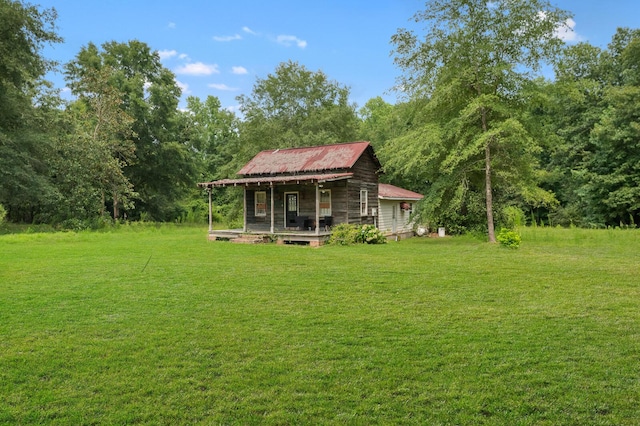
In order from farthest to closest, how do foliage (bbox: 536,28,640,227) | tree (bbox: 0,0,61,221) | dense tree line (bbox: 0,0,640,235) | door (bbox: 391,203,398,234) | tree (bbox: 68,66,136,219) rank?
foliage (bbox: 536,28,640,227) < tree (bbox: 68,66,136,219) < door (bbox: 391,203,398,234) < tree (bbox: 0,0,61,221) < dense tree line (bbox: 0,0,640,235)

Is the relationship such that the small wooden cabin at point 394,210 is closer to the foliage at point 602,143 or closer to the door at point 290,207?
the door at point 290,207

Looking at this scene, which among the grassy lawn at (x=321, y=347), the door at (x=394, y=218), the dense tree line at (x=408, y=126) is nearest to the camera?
the grassy lawn at (x=321, y=347)

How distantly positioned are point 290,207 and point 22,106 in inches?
619

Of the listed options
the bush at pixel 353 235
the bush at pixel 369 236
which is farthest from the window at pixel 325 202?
the bush at pixel 369 236

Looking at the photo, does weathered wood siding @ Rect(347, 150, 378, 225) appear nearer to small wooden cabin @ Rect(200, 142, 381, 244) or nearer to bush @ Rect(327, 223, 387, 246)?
small wooden cabin @ Rect(200, 142, 381, 244)

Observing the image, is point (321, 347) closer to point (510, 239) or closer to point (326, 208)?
point (510, 239)

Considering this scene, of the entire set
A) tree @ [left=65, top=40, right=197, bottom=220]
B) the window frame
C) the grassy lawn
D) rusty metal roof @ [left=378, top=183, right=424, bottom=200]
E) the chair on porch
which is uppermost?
tree @ [left=65, top=40, right=197, bottom=220]

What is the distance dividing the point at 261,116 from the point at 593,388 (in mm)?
29984

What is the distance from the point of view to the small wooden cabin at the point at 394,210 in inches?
859

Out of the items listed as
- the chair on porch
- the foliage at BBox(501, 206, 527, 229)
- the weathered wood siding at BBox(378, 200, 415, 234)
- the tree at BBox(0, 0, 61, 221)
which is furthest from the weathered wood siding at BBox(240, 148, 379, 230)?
the tree at BBox(0, 0, 61, 221)

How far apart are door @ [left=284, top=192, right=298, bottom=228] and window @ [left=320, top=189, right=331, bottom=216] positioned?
1.22 m

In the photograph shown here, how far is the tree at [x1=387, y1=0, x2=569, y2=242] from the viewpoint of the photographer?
14852 mm

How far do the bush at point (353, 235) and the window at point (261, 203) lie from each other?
4508 mm

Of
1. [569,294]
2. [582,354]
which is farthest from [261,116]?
Answer: [582,354]
